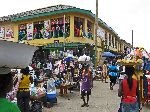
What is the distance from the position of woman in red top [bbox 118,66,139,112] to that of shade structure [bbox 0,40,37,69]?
5334 mm

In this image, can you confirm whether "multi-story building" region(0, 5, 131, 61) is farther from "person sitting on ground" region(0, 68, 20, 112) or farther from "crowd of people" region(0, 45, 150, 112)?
"person sitting on ground" region(0, 68, 20, 112)

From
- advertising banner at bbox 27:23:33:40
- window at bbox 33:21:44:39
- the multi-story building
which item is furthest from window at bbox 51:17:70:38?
advertising banner at bbox 27:23:33:40

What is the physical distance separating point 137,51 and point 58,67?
778cm

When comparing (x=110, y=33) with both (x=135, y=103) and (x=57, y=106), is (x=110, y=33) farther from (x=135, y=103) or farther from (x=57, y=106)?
(x=135, y=103)

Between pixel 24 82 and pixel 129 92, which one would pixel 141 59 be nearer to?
pixel 24 82

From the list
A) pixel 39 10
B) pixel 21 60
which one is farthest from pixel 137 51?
pixel 39 10

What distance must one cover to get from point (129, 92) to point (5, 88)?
5508mm

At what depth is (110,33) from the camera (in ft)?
154

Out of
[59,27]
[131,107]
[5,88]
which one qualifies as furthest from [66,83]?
[5,88]

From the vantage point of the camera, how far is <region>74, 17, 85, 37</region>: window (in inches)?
1221

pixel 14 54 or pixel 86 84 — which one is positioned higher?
pixel 14 54

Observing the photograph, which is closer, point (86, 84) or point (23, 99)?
point (23, 99)

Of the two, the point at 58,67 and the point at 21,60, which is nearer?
the point at 21,60

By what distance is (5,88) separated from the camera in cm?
308
